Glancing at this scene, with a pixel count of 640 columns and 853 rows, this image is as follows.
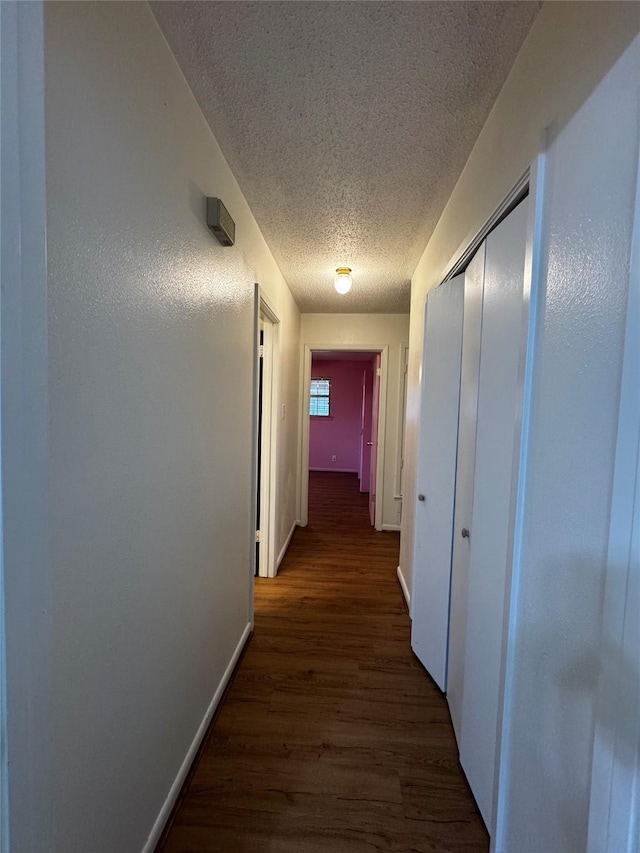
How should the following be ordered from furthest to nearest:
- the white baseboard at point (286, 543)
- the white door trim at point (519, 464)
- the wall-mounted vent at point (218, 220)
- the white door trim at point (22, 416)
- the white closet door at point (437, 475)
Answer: the white baseboard at point (286, 543)
the white closet door at point (437, 475)
the wall-mounted vent at point (218, 220)
the white door trim at point (519, 464)
the white door trim at point (22, 416)

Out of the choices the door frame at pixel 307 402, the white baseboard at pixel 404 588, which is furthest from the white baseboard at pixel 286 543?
the white baseboard at pixel 404 588

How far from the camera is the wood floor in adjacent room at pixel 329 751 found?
1167mm

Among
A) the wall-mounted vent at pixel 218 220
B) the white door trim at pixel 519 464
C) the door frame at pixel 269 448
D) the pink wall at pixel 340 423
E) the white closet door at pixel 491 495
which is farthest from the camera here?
the pink wall at pixel 340 423

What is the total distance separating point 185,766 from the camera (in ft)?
4.25

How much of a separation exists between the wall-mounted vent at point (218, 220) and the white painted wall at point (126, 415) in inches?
1.3

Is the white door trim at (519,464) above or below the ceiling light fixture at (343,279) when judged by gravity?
below

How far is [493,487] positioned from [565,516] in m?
0.39

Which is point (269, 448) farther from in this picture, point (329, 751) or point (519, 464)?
point (519, 464)

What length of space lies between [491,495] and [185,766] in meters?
1.46

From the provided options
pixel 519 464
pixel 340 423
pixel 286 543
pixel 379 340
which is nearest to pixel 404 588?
pixel 286 543

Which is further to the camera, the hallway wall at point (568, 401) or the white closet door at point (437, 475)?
the white closet door at point (437, 475)

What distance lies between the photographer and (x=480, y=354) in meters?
1.35

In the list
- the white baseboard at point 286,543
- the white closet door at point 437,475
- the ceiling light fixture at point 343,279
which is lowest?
the white baseboard at point 286,543

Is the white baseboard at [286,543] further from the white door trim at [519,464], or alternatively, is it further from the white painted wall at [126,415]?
the white door trim at [519,464]
